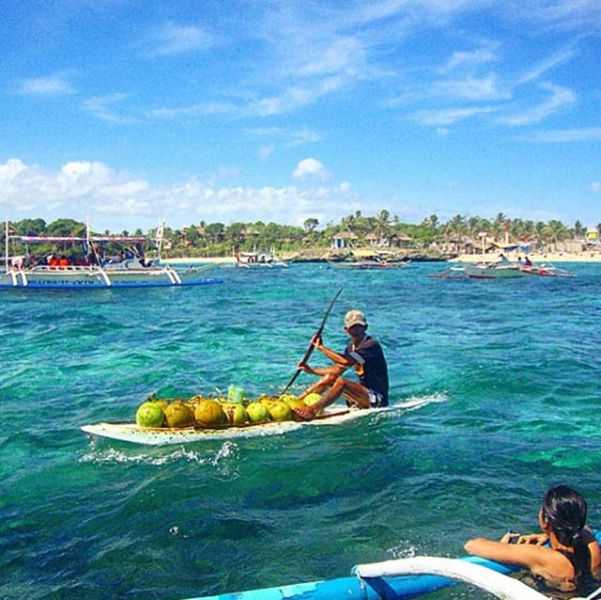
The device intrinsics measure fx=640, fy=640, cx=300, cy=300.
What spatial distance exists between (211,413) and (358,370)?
8.59 ft

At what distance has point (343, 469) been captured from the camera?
8.49 meters

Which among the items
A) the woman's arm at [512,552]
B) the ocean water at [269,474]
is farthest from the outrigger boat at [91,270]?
the woman's arm at [512,552]

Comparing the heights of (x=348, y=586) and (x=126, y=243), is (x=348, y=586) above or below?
below

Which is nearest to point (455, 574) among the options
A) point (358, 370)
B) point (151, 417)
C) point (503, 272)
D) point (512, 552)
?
point (512, 552)

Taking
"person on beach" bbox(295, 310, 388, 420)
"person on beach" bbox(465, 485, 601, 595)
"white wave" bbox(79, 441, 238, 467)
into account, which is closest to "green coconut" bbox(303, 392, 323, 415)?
"person on beach" bbox(295, 310, 388, 420)

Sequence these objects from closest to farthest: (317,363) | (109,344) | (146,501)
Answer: (146,501) → (317,363) → (109,344)

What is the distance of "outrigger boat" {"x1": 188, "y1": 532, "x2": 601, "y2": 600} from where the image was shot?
4.09m

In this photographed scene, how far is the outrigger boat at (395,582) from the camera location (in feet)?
13.4

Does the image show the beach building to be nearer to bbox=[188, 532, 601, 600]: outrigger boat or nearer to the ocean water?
the ocean water

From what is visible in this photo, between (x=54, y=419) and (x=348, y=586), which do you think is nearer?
(x=348, y=586)

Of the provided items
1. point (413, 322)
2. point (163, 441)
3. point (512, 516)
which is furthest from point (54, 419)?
point (413, 322)

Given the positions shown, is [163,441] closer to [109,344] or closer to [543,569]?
[543,569]

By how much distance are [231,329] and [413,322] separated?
7739 mm

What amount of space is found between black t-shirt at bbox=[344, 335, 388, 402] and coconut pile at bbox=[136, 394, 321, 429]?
4.06ft
